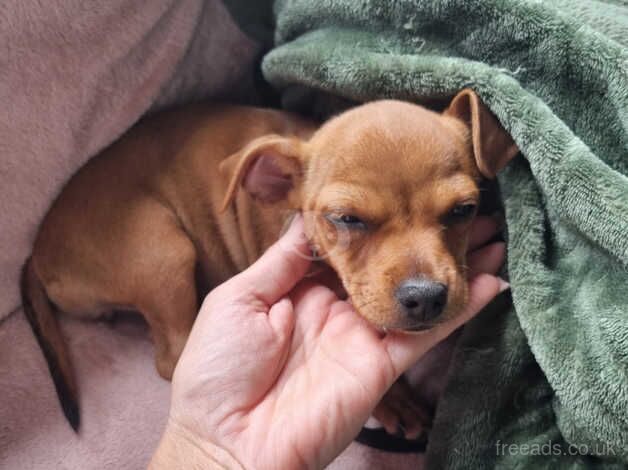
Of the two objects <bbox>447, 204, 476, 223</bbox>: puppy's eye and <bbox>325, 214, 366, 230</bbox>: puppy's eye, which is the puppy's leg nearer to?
<bbox>325, 214, 366, 230</bbox>: puppy's eye

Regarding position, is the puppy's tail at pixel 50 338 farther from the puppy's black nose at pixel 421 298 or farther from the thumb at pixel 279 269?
the puppy's black nose at pixel 421 298

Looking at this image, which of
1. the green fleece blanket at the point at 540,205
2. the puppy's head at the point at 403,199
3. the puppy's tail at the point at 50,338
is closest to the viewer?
the green fleece blanket at the point at 540,205

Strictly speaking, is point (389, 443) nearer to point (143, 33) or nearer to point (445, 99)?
point (445, 99)

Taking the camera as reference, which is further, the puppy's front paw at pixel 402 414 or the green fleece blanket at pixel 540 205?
the puppy's front paw at pixel 402 414

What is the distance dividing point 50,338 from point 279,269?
1.15m

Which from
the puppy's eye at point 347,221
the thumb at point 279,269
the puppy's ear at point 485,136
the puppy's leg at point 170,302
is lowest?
the puppy's leg at point 170,302

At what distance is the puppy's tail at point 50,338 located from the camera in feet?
8.00

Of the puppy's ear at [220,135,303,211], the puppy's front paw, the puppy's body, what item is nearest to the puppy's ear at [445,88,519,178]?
the puppy's ear at [220,135,303,211]

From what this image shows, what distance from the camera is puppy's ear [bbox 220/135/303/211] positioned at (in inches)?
81.7

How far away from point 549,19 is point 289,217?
Result: 1.21m

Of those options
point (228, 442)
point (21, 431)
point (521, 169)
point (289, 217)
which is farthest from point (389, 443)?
point (21, 431)

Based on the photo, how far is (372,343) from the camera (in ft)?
6.31

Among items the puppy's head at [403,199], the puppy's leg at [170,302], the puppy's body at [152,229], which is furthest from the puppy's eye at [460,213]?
the puppy's leg at [170,302]

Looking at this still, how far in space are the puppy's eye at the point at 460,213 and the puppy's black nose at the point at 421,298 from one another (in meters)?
0.28
